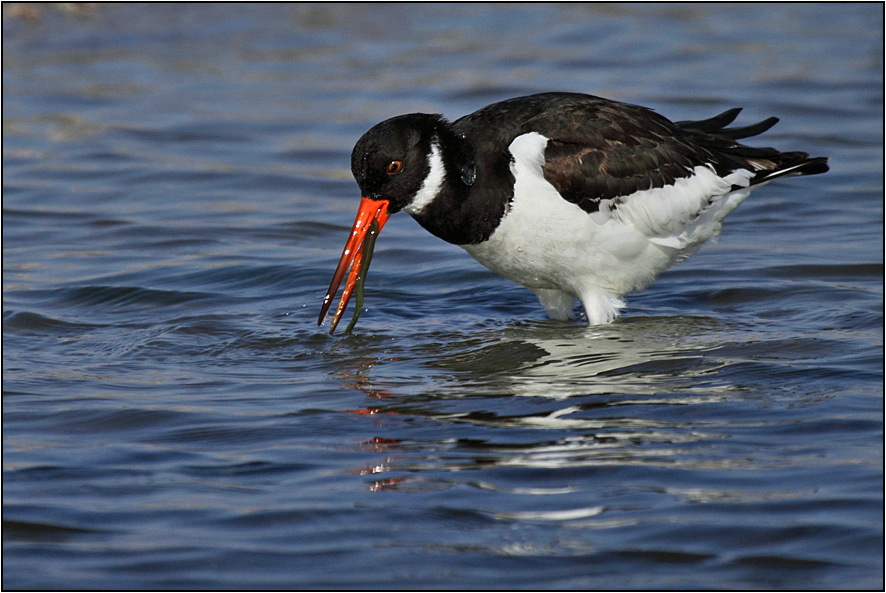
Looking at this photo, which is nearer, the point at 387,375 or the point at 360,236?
the point at 387,375

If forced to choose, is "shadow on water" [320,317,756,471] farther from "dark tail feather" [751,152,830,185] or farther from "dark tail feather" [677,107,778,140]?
"dark tail feather" [677,107,778,140]

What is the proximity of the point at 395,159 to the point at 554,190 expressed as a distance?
2.90ft

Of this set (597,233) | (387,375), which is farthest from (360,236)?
(597,233)

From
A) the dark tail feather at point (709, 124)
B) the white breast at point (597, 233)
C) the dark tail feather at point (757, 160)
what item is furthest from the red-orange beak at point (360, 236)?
the dark tail feather at point (709, 124)

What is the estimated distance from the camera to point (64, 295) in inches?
307

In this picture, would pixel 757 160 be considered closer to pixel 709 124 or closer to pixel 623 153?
pixel 709 124

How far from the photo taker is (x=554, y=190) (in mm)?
6438

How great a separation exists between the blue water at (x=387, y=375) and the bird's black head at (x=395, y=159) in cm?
92

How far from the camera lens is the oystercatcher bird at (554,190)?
633 centimetres

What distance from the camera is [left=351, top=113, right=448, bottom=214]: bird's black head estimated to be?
6164 millimetres

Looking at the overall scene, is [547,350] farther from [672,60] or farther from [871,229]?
[672,60]

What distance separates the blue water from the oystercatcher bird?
0.44 m

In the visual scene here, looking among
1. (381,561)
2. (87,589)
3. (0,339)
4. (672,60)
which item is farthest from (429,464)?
(672,60)

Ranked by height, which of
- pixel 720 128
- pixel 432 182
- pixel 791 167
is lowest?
pixel 791 167
